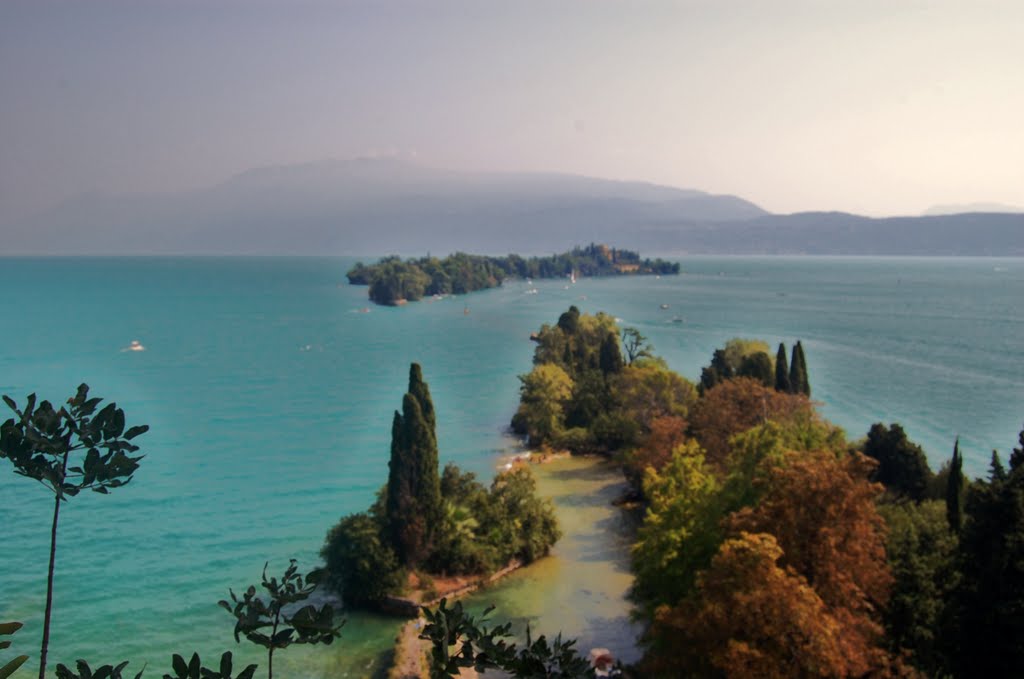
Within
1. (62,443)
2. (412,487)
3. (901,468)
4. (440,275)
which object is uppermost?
(440,275)

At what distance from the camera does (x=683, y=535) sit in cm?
1702

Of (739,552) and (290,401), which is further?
(290,401)

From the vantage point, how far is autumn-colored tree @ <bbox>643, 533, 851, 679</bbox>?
12.1 m

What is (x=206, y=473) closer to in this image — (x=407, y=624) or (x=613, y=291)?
(x=407, y=624)

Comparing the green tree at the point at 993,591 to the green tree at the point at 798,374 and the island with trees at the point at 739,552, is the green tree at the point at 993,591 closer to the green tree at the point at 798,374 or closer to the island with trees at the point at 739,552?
the island with trees at the point at 739,552

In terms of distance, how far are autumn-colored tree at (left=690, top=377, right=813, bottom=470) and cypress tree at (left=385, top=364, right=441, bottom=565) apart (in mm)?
9761

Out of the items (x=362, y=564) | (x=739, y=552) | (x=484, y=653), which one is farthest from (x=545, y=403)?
(x=484, y=653)

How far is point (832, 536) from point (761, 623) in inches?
89.2

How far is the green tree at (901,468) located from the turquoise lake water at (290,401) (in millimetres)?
10418

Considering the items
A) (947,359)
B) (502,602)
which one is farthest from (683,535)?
(947,359)

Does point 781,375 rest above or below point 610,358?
below

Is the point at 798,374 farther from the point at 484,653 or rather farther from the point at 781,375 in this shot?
the point at 484,653

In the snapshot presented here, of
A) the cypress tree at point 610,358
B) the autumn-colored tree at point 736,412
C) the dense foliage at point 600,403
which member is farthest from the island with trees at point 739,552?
the cypress tree at point 610,358

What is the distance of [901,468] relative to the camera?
23906 mm
